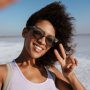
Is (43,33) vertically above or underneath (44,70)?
above

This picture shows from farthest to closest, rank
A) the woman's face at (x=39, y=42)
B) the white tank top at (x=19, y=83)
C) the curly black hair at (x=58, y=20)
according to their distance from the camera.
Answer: the curly black hair at (x=58, y=20), the woman's face at (x=39, y=42), the white tank top at (x=19, y=83)

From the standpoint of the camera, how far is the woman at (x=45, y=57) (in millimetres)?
2986

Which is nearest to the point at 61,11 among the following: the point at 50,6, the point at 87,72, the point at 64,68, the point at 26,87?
the point at 50,6

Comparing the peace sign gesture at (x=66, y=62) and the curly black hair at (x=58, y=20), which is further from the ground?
the curly black hair at (x=58, y=20)

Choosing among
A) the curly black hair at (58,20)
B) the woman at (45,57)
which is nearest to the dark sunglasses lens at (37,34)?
the woman at (45,57)

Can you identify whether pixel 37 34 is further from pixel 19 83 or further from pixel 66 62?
pixel 19 83

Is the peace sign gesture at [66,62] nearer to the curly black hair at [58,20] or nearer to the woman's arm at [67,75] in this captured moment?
the woman's arm at [67,75]

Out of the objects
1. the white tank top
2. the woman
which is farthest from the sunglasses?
the white tank top

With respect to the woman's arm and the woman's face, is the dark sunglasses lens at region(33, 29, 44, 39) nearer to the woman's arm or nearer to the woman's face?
the woman's face

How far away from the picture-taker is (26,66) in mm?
3180

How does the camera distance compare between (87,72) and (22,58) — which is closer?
(22,58)

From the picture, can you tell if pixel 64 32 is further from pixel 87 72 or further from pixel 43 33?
Answer: pixel 87 72

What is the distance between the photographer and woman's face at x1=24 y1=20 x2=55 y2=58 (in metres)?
3.05

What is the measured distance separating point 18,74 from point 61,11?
0.70m
